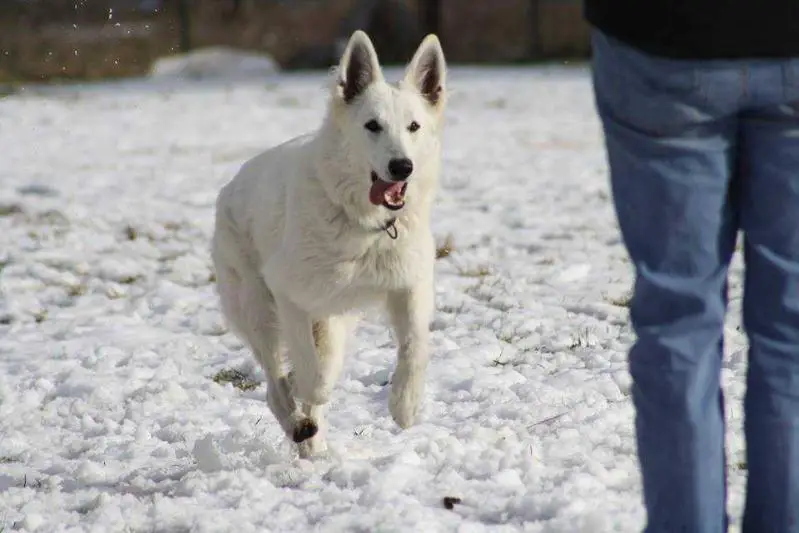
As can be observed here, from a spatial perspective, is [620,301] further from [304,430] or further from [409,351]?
[304,430]

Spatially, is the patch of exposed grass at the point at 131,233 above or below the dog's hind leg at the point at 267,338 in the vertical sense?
below

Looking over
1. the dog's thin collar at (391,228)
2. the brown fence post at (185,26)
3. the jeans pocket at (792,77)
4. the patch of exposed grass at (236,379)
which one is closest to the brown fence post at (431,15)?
the brown fence post at (185,26)

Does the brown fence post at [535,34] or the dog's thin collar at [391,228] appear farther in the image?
the brown fence post at [535,34]

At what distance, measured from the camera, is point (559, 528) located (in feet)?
11.6

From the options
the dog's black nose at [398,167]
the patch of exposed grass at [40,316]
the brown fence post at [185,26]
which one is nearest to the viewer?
the dog's black nose at [398,167]

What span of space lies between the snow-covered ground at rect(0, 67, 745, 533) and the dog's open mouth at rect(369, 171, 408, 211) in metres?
0.57

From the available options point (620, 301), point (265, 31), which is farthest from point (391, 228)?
point (265, 31)

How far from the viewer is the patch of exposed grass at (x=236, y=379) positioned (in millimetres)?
5332

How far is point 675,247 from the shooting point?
2438mm

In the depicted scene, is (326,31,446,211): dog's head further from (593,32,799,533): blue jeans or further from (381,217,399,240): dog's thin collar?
(593,32,799,533): blue jeans

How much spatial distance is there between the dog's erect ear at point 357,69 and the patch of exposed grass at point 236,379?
1.45 metres

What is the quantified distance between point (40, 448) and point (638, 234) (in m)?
2.90

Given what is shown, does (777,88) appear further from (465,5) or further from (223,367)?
(465,5)

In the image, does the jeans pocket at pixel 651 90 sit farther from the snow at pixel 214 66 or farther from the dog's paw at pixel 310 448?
the snow at pixel 214 66
